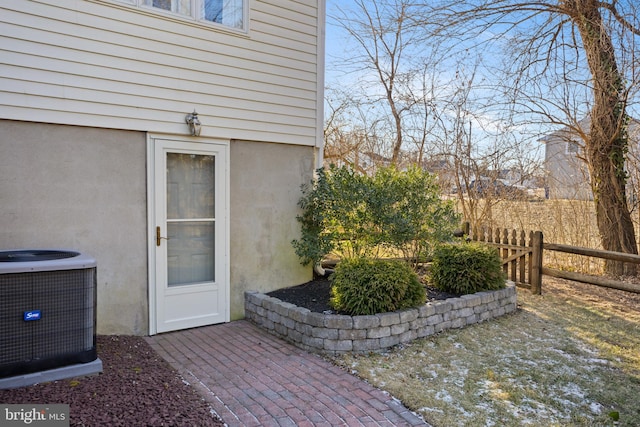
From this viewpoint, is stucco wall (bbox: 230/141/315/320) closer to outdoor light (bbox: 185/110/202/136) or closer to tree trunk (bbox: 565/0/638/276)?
outdoor light (bbox: 185/110/202/136)

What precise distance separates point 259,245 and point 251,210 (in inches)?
17.4

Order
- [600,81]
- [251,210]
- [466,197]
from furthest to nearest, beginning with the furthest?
[466,197]
[600,81]
[251,210]

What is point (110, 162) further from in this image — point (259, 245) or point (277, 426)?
point (277, 426)

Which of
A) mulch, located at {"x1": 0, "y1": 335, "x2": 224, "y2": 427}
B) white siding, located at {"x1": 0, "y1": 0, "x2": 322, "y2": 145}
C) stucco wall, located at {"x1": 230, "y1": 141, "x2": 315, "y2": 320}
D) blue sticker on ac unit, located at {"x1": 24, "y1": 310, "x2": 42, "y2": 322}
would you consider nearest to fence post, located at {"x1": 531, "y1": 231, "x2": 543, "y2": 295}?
stucco wall, located at {"x1": 230, "y1": 141, "x2": 315, "y2": 320}

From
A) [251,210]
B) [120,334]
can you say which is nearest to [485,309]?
[251,210]

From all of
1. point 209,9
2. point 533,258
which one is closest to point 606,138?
point 533,258

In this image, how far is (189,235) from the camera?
4758 mm

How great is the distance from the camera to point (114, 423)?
2520mm

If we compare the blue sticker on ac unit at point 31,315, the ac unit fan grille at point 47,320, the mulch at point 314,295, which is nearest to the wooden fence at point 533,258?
the mulch at point 314,295

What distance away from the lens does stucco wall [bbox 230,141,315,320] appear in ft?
16.6

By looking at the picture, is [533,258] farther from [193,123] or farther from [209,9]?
[209,9]

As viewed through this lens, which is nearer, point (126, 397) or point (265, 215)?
point (126, 397)

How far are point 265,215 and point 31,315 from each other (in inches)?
108

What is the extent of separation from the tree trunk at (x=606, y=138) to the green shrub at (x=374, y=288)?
4.74 m
